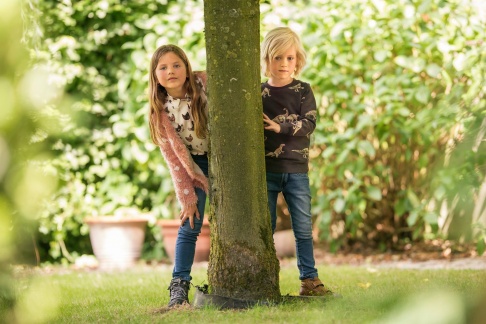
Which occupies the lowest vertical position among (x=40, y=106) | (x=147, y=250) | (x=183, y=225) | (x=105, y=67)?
(x=147, y=250)

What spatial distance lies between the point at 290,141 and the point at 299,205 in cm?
29

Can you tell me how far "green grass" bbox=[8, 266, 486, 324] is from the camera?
30.7 inches

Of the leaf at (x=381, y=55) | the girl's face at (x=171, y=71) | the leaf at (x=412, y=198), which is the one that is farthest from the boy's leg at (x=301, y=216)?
the leaf at (x=412, y=198)

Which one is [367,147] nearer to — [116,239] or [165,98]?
[116,239]

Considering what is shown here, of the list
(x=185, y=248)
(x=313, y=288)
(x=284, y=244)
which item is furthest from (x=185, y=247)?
(x=284, y=244)

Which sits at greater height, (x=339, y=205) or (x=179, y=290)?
(x=339, y=205)

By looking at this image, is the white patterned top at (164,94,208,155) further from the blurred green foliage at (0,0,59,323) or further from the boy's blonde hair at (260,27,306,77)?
the blurred green foliage at (0,0,59,323)

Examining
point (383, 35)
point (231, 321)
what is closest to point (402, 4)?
point (383, 35)

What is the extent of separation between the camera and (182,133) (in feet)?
10.4

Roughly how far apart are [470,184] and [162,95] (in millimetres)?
1983

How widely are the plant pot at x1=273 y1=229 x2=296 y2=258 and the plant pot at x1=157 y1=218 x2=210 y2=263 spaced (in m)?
0.58

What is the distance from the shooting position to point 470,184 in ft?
4.66

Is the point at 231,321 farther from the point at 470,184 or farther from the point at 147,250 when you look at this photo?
the point at 147,250

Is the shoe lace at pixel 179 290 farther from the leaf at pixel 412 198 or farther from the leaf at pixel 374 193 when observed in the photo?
the leaf at pixel 412 198
